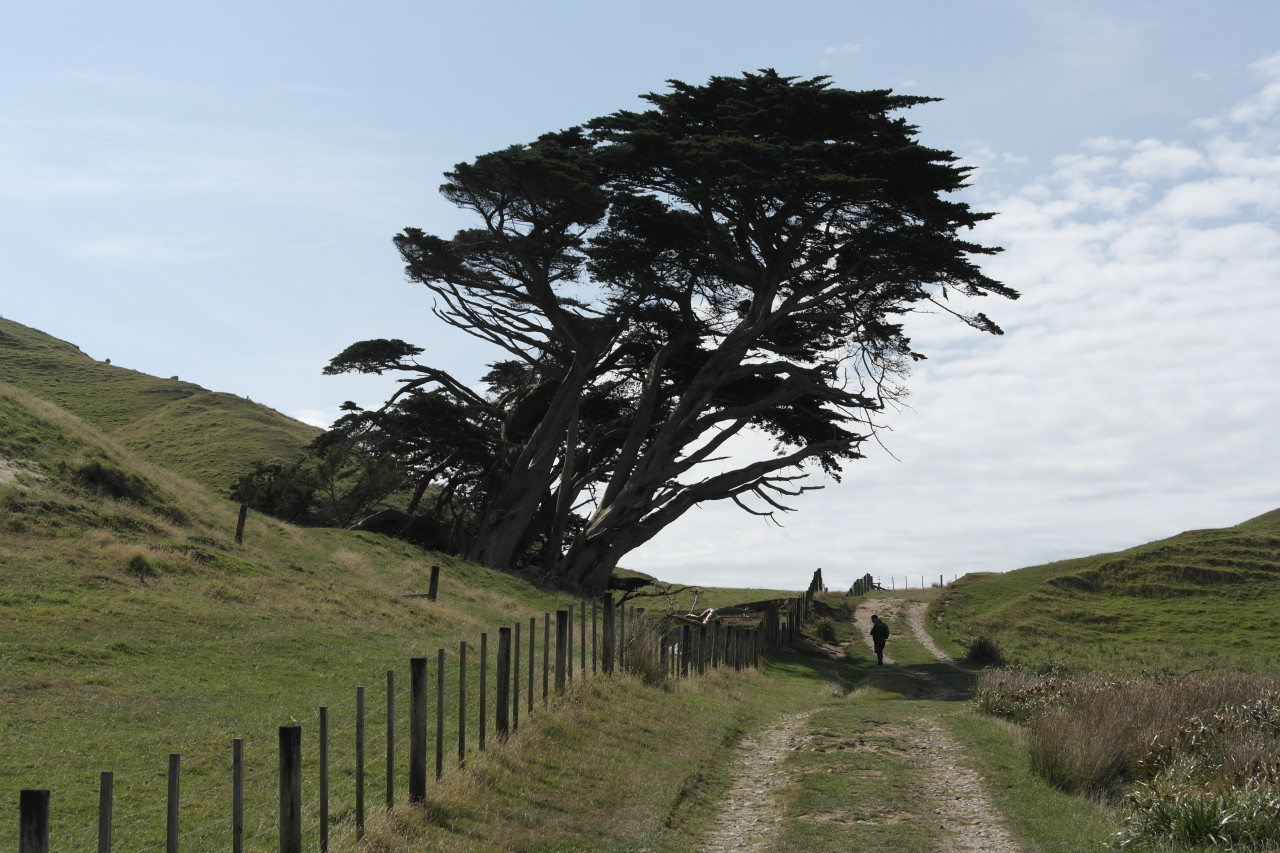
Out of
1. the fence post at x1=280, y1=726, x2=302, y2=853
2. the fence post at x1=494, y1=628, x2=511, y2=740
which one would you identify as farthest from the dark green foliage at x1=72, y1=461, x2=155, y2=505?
the fence post at x1=280, y1=726, x2=302, y2=853

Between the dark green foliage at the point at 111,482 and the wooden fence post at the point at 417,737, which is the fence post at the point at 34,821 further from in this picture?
the dark green foliage at the point at 111,482

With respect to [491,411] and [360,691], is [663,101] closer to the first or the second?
[491,411]

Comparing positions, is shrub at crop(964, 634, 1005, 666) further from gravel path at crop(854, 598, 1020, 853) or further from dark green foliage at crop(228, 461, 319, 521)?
dark green foliage at crop(228, 461, 319, 521)

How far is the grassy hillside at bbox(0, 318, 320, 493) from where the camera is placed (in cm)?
6059

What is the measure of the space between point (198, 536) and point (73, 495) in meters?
3.00

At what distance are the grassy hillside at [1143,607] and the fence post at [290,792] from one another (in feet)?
89.6

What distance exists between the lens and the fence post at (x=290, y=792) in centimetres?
808

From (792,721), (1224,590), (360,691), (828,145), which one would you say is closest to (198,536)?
(792,721)

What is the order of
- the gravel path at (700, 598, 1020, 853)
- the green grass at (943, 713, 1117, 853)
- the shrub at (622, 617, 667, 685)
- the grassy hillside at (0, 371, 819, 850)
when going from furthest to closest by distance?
1. the shrub at (622, 617, 667, 685)
2. the grassy hillside at (0, 371, 819, 850)
3. the gravel path at (700, 598, 1020, 853)
4. the green grass at (943, 713, 1117, 853)

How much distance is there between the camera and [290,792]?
8141 millimetres

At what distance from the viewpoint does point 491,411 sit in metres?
45.1

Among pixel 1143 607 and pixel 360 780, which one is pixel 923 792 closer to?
pixel 360 780

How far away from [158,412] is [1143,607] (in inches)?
2170

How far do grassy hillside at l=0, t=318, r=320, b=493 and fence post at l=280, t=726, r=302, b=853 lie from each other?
48.0 m
